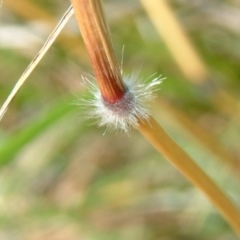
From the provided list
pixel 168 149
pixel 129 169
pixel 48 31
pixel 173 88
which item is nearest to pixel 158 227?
pixel 129 169

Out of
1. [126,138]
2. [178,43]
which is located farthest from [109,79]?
[126,138]

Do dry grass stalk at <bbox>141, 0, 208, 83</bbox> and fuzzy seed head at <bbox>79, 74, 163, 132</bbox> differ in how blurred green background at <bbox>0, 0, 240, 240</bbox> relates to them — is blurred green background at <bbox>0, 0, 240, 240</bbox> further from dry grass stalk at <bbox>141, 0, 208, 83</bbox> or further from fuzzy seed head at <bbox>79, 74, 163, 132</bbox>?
fuzzy seed head at <bbox>79, 74, 163, 132</bbox>

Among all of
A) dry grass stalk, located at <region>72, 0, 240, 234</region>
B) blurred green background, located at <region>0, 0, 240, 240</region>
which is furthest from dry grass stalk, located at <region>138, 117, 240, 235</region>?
blurred green background, located at <region>0, 0, 240, 240</region>

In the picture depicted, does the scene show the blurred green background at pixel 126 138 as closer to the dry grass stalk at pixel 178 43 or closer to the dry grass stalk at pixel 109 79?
the dry grass stalk at pixel 178 43

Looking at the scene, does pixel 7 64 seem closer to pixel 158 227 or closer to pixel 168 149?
pixel 158 227

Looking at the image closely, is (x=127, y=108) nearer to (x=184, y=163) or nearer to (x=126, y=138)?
(x=184, y=163)
